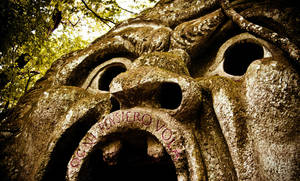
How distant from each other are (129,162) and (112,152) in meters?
0.45

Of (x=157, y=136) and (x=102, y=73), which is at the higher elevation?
(x=102, y=73)

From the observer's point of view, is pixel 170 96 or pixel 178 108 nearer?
pixel 178 108

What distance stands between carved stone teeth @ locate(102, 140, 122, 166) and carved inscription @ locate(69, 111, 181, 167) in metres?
0.14

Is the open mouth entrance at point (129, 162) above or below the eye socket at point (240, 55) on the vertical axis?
below

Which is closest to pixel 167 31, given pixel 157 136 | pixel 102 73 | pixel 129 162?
pixel 102 73

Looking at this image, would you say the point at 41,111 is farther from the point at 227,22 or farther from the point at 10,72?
the point at 227,22

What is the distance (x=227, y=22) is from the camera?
277 centimetres

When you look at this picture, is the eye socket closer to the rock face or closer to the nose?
the rock face

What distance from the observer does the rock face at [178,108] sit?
188cm

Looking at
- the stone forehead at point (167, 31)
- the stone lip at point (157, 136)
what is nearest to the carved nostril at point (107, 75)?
the stone forehead at point (167, 31)

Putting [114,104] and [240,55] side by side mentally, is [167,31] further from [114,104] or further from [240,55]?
[114,104]

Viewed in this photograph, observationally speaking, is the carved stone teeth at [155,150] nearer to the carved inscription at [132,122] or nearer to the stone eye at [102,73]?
the carved inscription at [132,122]

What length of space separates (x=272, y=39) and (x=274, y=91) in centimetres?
54

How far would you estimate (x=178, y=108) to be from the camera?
2.13 metres
